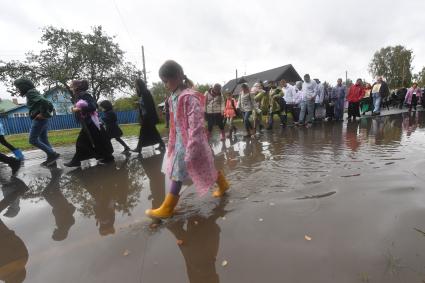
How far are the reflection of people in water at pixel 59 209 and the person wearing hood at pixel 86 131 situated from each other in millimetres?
807

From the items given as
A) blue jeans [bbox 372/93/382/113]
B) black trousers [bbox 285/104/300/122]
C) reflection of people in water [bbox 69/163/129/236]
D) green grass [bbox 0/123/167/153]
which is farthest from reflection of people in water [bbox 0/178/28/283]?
blue jeans [bbox 372/93/382/113]

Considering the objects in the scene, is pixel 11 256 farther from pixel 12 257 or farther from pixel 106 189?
pixel 106 189

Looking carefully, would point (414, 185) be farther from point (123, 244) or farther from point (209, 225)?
point (123, 244)

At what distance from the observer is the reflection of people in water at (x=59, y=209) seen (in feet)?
9.45

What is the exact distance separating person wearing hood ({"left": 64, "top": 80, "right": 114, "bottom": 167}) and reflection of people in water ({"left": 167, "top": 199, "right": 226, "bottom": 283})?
11.9 feet

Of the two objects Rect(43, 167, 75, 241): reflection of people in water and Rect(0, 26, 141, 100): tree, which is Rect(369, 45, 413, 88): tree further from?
Rect(43, 167, 75, 241): reflection of people in water

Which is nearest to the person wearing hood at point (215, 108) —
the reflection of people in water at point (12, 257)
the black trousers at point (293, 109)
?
the black trousers at point (293, 109)

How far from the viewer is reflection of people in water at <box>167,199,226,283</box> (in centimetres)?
202

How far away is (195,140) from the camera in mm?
2727

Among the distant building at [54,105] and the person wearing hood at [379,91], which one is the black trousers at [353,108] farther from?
the distant building at [54,105]

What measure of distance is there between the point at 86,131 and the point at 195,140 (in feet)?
12.0

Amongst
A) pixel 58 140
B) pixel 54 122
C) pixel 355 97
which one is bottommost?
pixel 58 140

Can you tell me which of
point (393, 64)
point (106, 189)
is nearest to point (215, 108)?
point (106, 189)

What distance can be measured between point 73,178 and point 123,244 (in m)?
3.00
